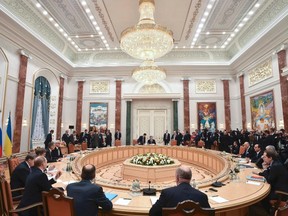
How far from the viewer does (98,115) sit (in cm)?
1338

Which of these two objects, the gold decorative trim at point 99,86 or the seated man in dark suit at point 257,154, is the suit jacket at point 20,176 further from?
the gold decorative trim at point 99,86

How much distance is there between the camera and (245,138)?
370 inches

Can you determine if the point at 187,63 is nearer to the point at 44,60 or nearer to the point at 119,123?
the point at 119,123

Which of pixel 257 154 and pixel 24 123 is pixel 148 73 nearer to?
pixel 257 154

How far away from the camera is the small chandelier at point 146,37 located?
18.8 feet

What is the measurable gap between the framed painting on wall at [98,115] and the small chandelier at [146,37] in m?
7.35

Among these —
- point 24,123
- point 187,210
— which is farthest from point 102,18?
point 187,210

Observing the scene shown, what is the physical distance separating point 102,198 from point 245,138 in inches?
357

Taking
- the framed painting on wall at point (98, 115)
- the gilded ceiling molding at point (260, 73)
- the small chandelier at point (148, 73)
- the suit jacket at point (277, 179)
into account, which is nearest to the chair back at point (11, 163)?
the suit jacket at point (277, 179)

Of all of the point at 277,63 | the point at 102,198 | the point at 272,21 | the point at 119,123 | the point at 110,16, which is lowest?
the point at 102,198

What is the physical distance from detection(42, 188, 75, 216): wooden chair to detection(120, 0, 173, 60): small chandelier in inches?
191

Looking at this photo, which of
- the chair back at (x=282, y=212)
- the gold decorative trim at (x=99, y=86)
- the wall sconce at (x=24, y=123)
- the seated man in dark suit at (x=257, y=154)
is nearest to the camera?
the chair back at (x=282, y=212)

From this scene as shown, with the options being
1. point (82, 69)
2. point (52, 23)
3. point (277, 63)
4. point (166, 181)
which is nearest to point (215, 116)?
point (277, 63)

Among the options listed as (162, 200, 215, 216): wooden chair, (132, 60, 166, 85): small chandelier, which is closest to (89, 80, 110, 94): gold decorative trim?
(132, 60, 166, 85): small chandelier
